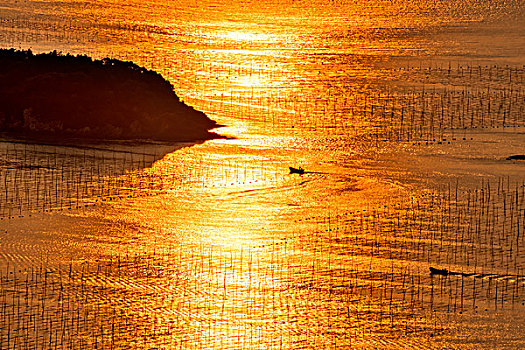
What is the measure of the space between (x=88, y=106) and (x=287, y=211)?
357 inches

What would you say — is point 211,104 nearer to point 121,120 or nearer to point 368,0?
point 121,120

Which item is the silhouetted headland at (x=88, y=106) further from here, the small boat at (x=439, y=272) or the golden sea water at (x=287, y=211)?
the small boat at (x=439, y=272)

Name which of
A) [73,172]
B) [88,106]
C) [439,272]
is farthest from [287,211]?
[88,106]

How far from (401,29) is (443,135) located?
17116 mm

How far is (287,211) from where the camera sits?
27.0m

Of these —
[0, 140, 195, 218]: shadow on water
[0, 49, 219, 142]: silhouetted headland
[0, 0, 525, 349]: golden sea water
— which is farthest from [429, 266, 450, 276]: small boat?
[0, 49, 219, 142]: silhouetted headland

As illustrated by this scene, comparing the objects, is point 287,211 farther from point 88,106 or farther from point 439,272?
point 88,106

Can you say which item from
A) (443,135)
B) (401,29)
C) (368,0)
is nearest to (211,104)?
(443,135)

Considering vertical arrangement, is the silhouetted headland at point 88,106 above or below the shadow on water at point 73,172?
above

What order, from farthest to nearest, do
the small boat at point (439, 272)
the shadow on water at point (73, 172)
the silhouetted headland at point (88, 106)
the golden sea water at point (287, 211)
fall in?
the silhouetted headland at point (88, 106), the shadow on water at point (73, 172), the small boat at point (439, 272), the golden sea water at point (287, 211)

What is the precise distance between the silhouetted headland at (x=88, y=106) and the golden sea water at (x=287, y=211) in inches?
41.0

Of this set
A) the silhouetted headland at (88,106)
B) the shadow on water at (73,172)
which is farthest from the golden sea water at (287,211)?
the silhouetted headland at (88,106)

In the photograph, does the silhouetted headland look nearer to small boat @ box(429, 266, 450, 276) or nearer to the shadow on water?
the shadow on water

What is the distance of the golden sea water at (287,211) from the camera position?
21.0 m
